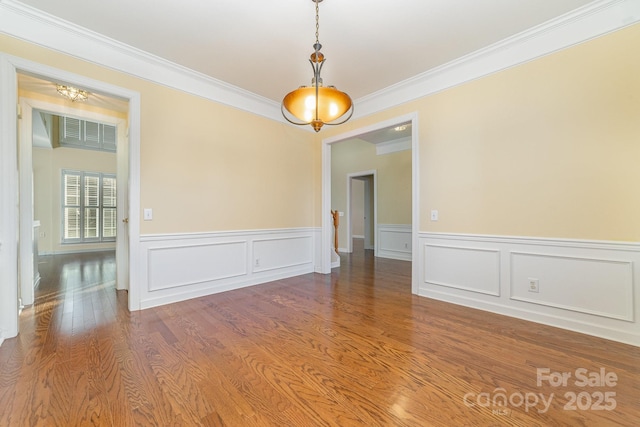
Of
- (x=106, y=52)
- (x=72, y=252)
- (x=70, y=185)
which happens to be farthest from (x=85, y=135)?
(x=106, y=52)

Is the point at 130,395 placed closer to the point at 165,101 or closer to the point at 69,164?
the point at 165,101

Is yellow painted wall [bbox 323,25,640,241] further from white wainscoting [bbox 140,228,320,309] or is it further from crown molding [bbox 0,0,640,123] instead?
white wainscoting [bbox 140,228,320,309]

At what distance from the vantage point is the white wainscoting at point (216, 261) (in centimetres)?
284

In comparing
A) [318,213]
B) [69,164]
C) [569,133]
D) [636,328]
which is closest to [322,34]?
[569,133]

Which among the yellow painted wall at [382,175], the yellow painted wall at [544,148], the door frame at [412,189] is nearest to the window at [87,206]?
the yellow painted wall at [382,175]

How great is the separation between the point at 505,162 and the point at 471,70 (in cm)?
110

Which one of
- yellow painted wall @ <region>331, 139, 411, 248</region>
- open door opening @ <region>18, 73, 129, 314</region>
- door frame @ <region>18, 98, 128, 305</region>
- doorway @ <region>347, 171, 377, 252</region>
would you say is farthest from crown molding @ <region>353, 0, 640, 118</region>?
open door opening @ <region>18, 73, 129, 314</region>

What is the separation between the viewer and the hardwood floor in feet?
4.31

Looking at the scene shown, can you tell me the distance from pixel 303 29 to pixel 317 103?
100 cm

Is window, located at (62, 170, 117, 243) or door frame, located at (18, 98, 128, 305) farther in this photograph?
window, located at (62, 170, 117, 243)

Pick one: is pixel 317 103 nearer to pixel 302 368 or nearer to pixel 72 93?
pixel 302 368

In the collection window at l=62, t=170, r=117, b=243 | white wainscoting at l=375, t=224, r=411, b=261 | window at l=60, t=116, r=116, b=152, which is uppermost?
window at l=60, t=116, r=116, b=152

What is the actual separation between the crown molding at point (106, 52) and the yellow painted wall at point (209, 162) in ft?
0.24

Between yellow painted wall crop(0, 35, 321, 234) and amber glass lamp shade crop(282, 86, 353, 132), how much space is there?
171cm
